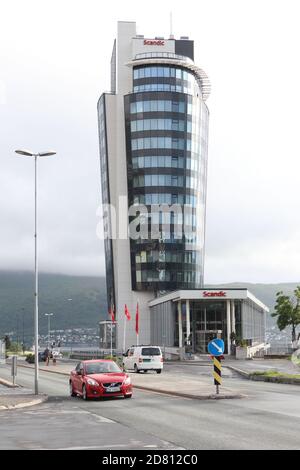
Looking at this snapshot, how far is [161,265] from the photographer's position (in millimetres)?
105875

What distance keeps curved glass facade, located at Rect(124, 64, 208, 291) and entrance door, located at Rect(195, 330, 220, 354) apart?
2431 cm

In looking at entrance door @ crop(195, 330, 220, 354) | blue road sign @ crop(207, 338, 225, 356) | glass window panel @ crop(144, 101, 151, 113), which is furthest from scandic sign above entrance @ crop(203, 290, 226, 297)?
blue road sign @ crop(207, 338, 225, 356)

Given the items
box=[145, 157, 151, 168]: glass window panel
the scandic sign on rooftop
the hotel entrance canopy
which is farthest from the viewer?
the scandic sign on rooftop

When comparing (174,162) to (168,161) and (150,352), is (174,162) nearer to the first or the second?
(168,161)

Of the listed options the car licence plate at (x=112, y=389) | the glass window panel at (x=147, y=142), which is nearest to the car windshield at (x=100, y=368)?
the car licence plate at (x=112, y=389)

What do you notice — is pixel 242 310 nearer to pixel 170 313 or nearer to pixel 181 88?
pixel 170 313

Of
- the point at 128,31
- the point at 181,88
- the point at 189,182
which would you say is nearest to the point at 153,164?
the point at 189,182

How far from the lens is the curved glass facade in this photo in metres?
106

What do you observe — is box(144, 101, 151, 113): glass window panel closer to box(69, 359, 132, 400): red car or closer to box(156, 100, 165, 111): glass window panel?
box(156, 100, 165, 111): glass window panel

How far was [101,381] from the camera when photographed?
23641mm

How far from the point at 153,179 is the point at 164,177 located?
5.86ft

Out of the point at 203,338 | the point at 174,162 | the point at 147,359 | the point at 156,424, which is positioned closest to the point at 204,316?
the point at 203,338

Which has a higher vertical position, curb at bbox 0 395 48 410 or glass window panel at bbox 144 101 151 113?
glass window panel at bbox 144 101 151 113
